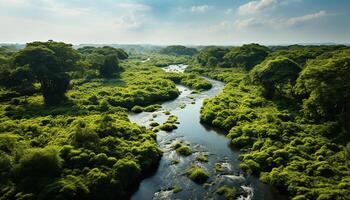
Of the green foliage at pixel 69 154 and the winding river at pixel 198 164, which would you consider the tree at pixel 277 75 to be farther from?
the green foliage at pixel 69 154

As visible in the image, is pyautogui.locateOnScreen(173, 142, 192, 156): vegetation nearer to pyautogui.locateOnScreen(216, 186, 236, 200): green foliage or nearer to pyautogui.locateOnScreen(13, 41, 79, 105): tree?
pyautogui.locateOnScreen(216, 186, 236, 200): green foliage

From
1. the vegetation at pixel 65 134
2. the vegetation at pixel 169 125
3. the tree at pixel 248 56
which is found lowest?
the vegetation at pixel 169 125

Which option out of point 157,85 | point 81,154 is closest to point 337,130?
point 81,154

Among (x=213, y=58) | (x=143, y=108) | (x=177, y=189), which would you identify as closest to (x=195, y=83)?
(x=143, y=108)

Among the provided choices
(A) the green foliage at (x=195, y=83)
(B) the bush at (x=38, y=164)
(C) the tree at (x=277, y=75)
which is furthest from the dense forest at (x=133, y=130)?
(A) the green foliage at (x=195, y=83)

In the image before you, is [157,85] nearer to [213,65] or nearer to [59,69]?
[59,69]

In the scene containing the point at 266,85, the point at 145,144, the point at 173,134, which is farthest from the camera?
the point at 266,85

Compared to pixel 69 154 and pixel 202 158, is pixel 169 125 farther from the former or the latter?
pixel 69 154
